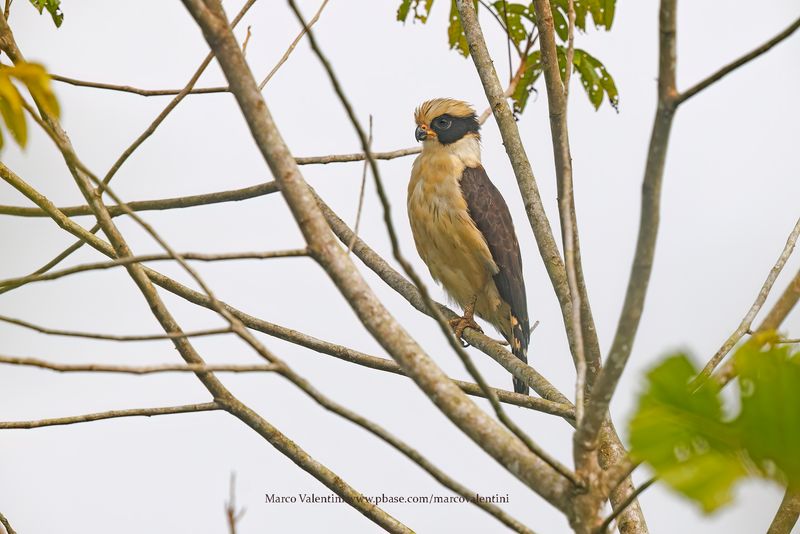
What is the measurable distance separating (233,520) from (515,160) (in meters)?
2.78

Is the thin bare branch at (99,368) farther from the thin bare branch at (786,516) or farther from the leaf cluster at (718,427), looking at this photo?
the thin bare branch at (786,516)

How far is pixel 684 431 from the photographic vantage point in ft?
2.95

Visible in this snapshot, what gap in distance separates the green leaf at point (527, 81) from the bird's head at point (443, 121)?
142 cm

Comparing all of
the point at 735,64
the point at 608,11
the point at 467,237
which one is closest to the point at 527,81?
the point at 608,11

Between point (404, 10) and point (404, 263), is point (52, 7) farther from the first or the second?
point (404, 263)

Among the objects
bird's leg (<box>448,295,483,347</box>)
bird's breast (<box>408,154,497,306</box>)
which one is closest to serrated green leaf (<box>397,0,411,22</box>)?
bird's breast (<box>408,154,497,306</box>)

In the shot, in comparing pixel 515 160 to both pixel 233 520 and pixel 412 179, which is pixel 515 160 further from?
pixel 233 520

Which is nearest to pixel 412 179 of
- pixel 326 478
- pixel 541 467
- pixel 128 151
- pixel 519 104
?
pixel 519 104

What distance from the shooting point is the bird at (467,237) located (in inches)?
222

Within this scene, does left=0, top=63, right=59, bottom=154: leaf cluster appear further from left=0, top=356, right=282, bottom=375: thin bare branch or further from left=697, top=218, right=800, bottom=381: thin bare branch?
left=697, top=218, right=800, bottom=381: thin bare branch

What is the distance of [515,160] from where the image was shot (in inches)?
165

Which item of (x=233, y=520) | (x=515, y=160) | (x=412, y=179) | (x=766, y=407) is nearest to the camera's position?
(x=766, y=407)

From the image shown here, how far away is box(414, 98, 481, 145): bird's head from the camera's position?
6152 mm

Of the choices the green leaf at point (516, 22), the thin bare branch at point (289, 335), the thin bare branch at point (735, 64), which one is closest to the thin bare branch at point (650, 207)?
the thin bare branch at point (735, 64)
